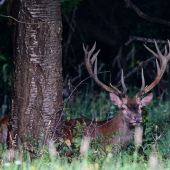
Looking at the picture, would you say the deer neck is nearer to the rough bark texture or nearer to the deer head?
the deer head

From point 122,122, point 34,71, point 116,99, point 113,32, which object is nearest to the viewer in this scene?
point 34,71

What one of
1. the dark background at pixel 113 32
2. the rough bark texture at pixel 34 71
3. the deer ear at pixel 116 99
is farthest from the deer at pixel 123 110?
the dark background at pixel 113 32

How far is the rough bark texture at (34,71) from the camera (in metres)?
4.06

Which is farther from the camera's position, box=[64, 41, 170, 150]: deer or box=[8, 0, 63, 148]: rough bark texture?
box=[64, 41, 170, 150]: deer

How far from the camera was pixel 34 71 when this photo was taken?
4066 mm

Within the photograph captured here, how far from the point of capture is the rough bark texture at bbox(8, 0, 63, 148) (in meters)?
4.06

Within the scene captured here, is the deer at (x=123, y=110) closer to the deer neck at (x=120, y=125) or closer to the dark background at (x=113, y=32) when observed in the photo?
the deer neck at (x=120, y=125)

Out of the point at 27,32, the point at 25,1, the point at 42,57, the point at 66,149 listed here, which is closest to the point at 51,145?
the point at 66,149

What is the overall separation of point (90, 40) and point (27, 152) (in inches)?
215

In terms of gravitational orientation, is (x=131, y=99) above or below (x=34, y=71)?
below

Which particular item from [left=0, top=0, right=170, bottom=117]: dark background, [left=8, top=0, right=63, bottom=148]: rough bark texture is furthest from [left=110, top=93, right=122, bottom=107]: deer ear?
[left=0, top=0, right=170, bottom=117]: dark background

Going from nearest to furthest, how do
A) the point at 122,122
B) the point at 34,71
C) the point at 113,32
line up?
the point at 34,71 < the point at 122,122 < the point at 113,32

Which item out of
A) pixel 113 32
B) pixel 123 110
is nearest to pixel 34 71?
pixel 123 110

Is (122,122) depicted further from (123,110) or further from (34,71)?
(34,71)
